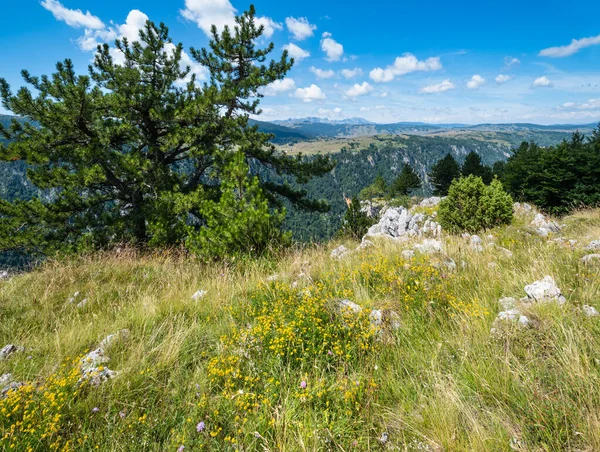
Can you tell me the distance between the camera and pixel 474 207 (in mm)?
13555

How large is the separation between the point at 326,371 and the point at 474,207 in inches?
543

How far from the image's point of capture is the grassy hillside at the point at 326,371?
1.92 meters

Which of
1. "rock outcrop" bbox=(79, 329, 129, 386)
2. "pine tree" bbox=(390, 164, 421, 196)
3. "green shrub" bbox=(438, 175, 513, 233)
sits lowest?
"pine tree" bbox=(390, 164, 421, 196)

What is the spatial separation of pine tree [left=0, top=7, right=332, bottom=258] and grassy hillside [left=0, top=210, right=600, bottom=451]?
5.57 meters

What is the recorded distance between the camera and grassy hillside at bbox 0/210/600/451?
6.29ft

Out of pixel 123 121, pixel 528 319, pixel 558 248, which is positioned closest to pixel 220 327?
pixel 528 319

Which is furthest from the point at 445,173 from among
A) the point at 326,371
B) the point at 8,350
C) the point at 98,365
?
the point at 8,350

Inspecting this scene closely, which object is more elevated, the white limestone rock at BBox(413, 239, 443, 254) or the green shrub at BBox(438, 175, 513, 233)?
the white limestone rock at BBox(413, 239, 443, 254)

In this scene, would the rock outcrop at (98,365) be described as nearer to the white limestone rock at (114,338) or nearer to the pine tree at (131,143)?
the white limestone rock at (114,338)

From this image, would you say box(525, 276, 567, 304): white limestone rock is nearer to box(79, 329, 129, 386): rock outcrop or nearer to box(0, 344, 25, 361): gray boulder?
box(79, 329, 129, 386): rock outcrop

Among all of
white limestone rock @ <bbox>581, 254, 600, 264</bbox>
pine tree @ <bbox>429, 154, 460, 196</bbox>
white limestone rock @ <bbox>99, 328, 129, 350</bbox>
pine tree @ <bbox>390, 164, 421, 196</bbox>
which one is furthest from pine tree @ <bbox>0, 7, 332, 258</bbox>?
pine tree @ <bbox>390, 164, 421, 196</bbox>

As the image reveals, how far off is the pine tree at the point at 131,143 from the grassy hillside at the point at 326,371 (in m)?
5.57

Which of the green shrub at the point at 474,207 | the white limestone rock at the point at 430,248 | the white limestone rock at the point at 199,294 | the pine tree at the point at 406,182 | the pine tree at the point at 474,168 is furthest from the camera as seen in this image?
the pine tree at the point at 406,182

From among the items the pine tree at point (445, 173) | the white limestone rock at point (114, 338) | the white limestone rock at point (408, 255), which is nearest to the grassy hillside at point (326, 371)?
the white limestone rock at point (114, 338)
